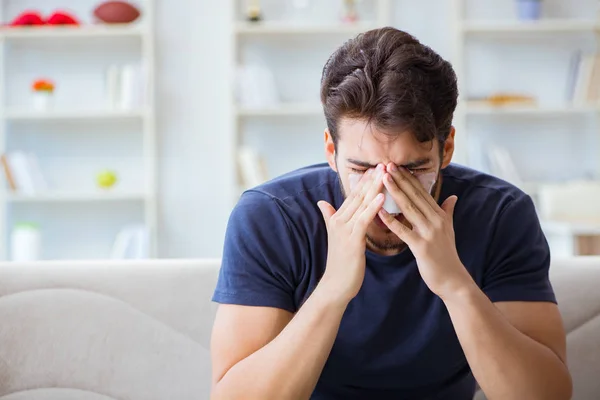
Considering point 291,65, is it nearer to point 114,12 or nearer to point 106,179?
point 114,12

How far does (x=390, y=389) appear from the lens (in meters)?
1.45

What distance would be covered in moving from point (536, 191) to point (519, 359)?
3238 mm

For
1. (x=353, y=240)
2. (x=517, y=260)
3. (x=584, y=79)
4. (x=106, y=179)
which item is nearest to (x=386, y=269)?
(x=353, y=240)

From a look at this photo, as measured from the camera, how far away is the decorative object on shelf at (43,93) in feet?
14.2

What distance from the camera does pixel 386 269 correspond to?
142 centimetres

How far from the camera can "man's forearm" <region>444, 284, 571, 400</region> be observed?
1.32 meters

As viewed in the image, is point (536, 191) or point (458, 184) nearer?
point (458, 184)

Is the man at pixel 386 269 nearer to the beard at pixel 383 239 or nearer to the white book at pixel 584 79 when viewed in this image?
the beard at pixel 383 239

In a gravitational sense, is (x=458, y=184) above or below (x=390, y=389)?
above

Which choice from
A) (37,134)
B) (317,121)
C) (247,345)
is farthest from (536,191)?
(247,345)

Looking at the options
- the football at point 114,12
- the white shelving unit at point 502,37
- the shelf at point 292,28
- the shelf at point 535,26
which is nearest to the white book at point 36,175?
the football at point 114,12

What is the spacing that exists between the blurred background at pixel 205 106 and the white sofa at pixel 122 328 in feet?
9.18

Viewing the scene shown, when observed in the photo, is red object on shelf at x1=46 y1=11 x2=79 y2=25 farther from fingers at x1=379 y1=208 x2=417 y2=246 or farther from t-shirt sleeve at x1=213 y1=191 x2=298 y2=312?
fingers at x1=379 y1=208 x2=417 y2=246

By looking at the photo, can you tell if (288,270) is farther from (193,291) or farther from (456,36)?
(456,36)
